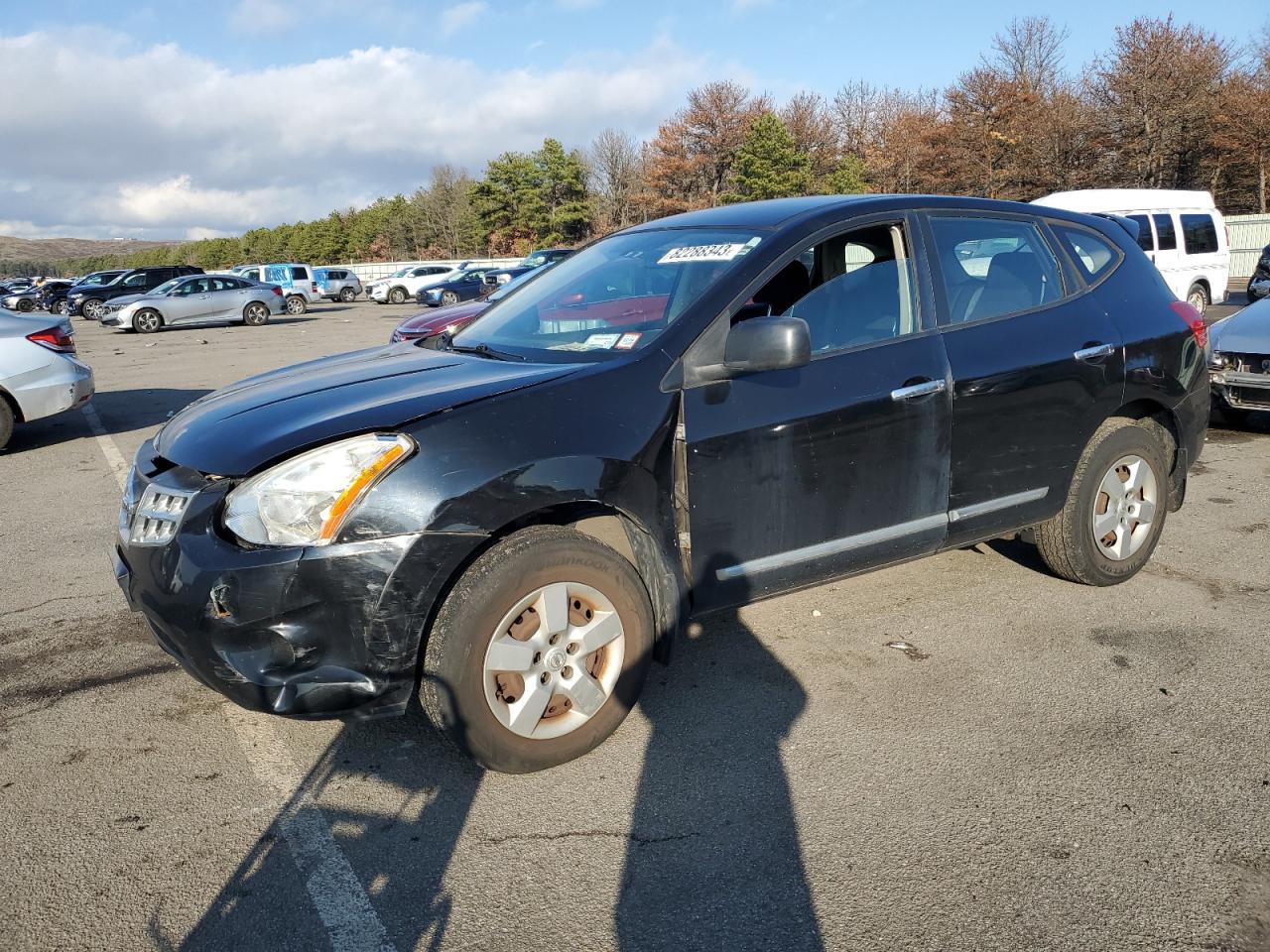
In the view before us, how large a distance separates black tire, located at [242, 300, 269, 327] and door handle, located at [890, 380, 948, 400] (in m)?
27.8

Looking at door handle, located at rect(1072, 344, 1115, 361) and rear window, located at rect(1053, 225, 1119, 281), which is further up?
rear window, located at rect(1053, 225, 1119, 281)

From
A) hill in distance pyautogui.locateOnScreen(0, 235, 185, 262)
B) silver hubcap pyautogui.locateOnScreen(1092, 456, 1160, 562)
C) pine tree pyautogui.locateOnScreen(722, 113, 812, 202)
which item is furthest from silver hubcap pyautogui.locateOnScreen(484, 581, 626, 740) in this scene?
hill in distance pyautogui.locateOnScreen(0, 235, 185, 262)

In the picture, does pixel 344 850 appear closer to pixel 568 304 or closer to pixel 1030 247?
pixel 568 304

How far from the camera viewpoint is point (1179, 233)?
15750mm

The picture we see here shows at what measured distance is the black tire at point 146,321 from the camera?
2562 cm

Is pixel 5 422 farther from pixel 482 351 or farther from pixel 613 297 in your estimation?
pixel 613 297

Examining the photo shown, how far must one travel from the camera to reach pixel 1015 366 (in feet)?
13.1

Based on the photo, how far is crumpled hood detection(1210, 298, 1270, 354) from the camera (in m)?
7.85

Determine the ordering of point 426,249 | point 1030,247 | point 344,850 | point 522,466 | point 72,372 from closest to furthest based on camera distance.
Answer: point 344,850 → point 522,466 → point 1030,247 → point 72,372 → point 426,249

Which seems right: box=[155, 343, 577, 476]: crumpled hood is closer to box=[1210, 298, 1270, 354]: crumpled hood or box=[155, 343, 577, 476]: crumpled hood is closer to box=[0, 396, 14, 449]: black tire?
box=[0, 396, 14, 449]: black tire

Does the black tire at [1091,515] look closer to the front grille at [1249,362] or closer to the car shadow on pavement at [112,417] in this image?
the front grille at [1249,362]

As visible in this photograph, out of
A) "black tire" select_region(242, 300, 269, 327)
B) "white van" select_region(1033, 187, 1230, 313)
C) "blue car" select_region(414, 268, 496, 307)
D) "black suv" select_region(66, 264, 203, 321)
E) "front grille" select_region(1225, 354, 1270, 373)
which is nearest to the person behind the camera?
"front grille" select_region(1225, 354, 1270, 373)

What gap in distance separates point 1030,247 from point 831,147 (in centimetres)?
5751

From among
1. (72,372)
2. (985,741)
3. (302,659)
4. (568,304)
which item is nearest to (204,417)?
(302,659)
